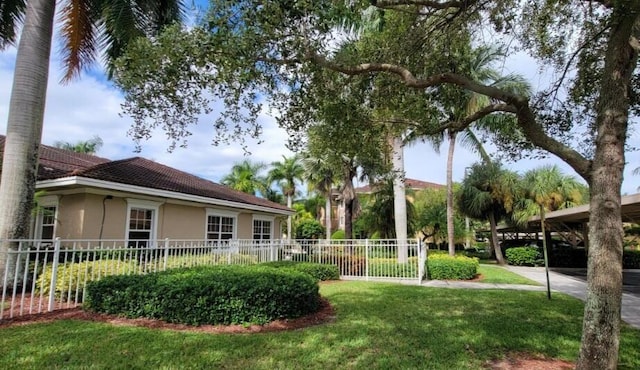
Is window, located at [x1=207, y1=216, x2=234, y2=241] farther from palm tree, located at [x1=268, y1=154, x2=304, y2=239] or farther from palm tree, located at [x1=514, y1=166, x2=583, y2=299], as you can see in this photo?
palm tree, located at [x1=268, y1=154, x2=304, y2=239]

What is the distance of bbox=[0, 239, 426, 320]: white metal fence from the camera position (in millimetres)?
7366

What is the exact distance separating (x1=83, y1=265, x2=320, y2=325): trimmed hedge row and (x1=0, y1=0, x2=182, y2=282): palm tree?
3147 millimetres

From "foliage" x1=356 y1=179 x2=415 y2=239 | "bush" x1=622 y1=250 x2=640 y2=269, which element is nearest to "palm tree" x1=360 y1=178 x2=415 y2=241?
"foliage" x1=356 y1=179 x2=415 y2=239

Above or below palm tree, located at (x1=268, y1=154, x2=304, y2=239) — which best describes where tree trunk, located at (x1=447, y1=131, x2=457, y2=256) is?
below

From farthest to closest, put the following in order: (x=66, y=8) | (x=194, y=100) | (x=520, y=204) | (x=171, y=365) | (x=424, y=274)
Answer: (x=520, y=204)
(x=424, y=274)
(x=66, y=8)
(x=194, y=100)
(x=171, y=365)

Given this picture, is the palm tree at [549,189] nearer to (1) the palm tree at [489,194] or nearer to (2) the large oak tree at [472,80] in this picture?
(1) the palm tree at [489,194]

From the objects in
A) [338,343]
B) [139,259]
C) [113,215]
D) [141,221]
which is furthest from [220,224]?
[338,343]

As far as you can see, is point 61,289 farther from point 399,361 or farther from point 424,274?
point 424,274

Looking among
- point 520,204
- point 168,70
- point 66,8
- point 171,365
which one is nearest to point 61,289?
point 171,365

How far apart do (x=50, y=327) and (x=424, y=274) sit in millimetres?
12242

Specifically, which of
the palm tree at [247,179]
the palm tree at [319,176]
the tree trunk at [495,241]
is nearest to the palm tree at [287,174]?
the palm tree at [247,179]

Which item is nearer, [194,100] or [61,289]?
[194,100]

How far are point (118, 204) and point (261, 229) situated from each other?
9.04 metres

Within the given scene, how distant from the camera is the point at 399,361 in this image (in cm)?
492
